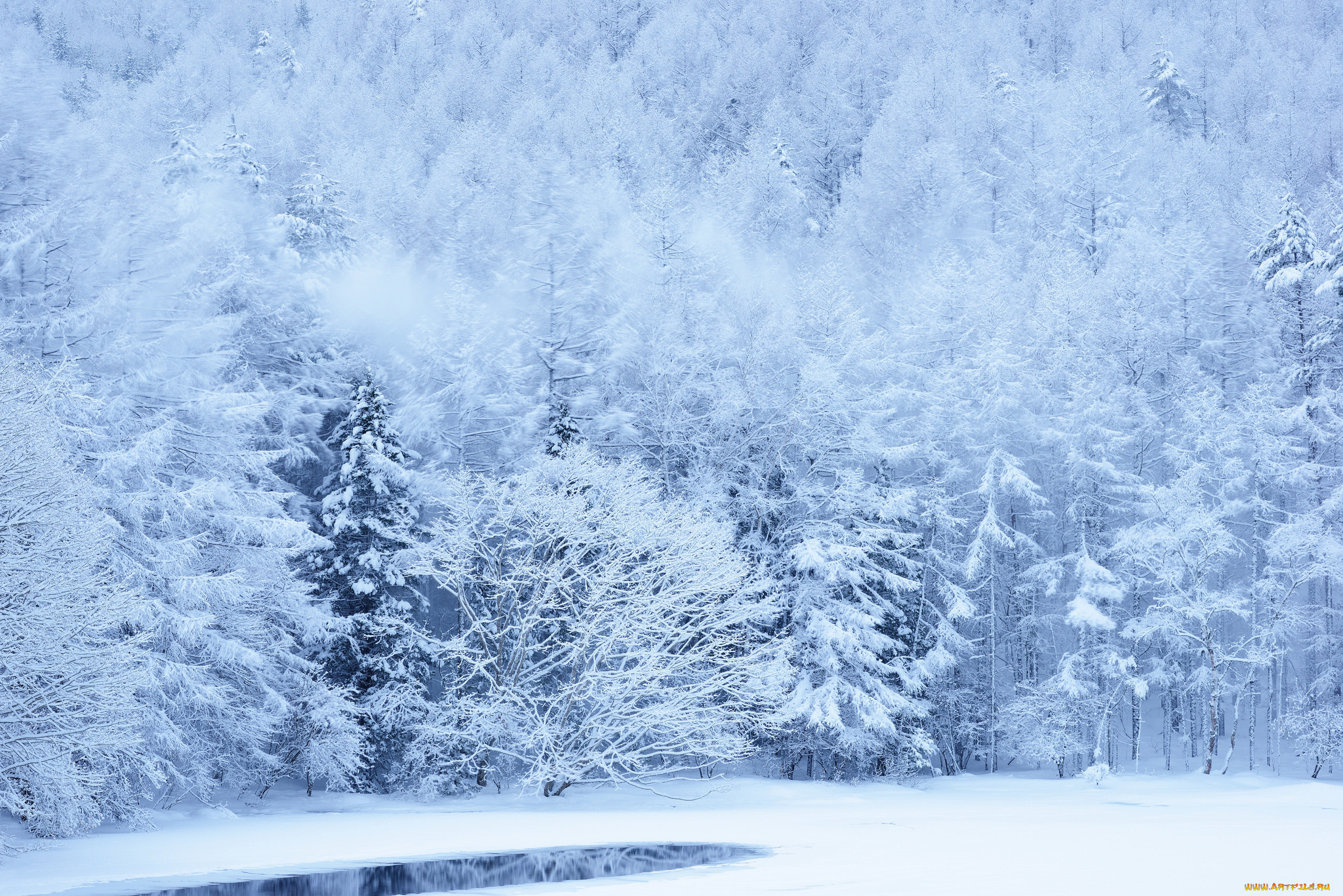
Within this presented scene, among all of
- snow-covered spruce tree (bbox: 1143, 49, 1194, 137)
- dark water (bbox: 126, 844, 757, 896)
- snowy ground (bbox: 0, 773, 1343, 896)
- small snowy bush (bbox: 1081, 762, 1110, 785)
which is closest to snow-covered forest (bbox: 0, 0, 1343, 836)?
small snowy bush (bbox: 1081, 762, 1110, 785)

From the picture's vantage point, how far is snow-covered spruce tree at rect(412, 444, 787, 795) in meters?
24.9

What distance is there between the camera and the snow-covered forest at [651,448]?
2373cm

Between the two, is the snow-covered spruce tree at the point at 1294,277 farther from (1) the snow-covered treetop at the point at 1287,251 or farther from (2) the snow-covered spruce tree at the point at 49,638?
(2) the snow-covered spruce tree at the point at 49,638

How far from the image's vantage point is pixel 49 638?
15.5m

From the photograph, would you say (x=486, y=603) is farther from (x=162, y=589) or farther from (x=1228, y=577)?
(x=1228, y=577)

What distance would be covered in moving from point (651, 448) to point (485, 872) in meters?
18.3

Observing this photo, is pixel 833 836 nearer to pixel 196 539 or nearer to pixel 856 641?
pixel 856 641

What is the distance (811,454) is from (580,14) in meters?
47.0

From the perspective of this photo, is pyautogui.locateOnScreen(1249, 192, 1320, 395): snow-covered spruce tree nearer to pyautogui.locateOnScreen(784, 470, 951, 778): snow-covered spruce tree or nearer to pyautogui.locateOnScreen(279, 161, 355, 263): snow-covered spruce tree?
pyautogui.locateOnScreen(784, 470, 951, 778): snow-covered spruce tree

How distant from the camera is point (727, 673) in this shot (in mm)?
25609

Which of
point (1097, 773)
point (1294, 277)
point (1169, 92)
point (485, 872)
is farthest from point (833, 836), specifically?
point (1169, 92)

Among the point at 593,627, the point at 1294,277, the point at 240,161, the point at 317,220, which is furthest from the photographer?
the point at 317,220

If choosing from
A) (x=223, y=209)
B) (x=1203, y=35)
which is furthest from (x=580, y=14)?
(x=223, y=209)

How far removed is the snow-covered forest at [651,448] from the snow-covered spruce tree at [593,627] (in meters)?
0.16
